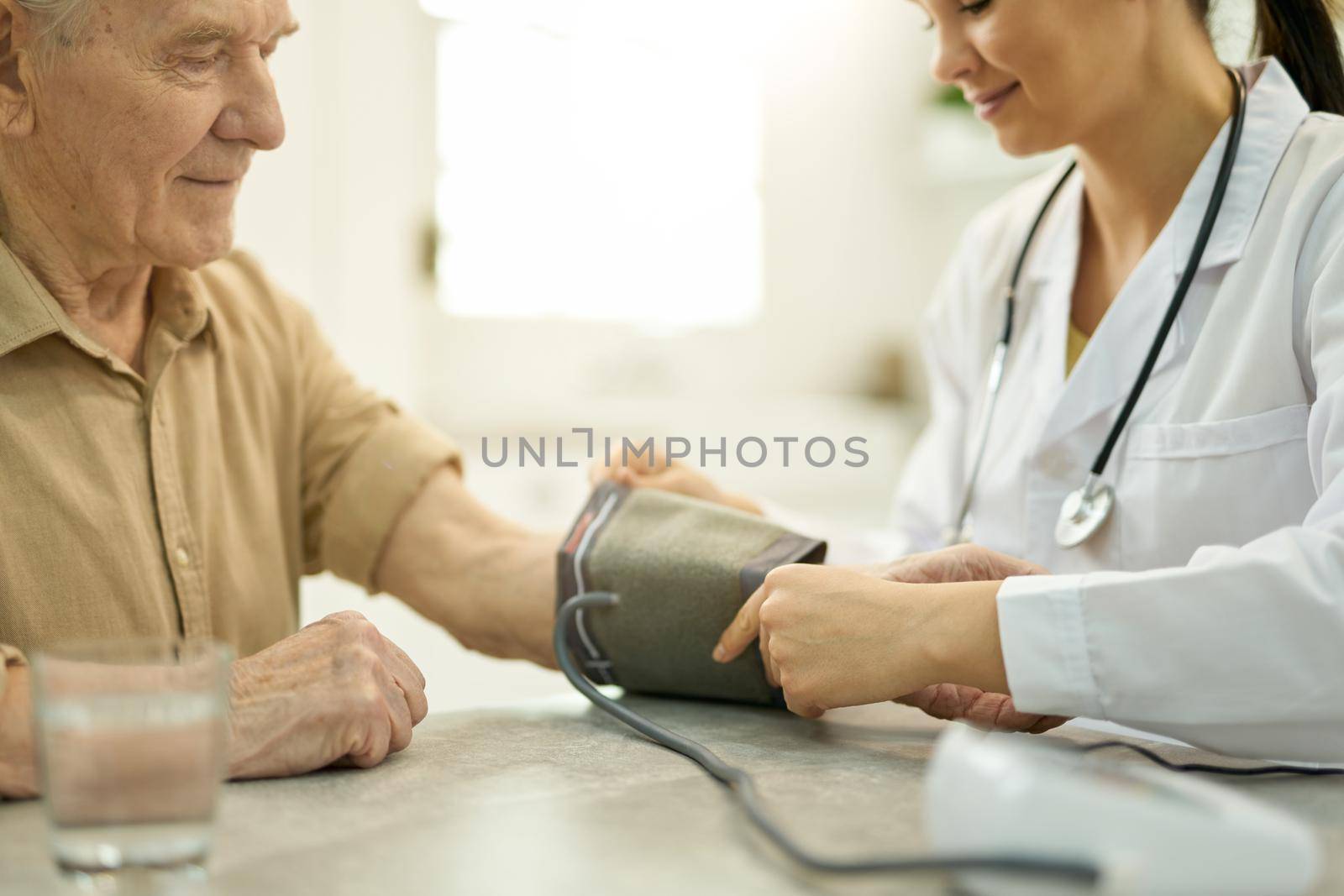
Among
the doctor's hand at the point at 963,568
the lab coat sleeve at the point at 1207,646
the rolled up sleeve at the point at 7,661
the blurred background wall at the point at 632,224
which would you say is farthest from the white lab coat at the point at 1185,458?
the blurred background wall at the point at 632,224

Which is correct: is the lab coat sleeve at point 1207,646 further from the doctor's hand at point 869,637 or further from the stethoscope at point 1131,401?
the stethoscope at point 1131,401

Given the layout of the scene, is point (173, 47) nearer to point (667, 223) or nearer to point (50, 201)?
point (50, 201)

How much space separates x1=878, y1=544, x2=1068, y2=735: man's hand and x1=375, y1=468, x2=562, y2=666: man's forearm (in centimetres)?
43

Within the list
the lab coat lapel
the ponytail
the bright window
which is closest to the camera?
the lab coat lapel

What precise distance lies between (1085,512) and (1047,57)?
46 cm

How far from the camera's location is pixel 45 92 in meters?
1.08

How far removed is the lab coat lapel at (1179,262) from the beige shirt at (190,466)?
2.36ft

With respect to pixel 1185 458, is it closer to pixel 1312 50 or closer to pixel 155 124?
pixel 1312 50

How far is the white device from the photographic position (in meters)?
0.55

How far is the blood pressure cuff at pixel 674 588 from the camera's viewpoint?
1115 millimetres

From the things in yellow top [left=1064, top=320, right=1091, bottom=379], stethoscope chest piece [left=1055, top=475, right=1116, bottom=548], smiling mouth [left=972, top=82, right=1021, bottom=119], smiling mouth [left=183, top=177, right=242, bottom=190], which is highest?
smiling mouth [left=972, top=82, right=1021, bottom=119]

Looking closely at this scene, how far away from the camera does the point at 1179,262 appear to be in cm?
121

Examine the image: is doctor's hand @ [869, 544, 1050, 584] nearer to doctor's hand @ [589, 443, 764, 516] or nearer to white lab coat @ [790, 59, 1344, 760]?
white lab coat @ [790, 59, 1344, 760]

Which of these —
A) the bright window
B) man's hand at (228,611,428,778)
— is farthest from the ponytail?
the bright window
